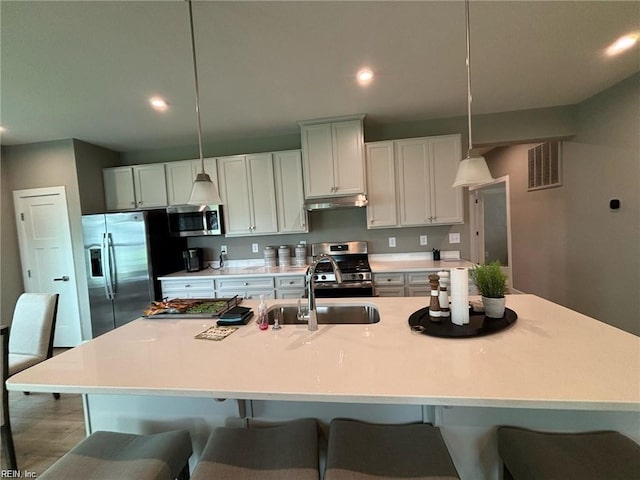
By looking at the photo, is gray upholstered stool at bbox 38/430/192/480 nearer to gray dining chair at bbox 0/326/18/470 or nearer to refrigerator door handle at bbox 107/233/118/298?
gray dining chair at bbox 0/326/18/470

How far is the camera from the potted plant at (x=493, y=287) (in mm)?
1449

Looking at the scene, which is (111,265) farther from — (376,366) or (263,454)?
(376,366)

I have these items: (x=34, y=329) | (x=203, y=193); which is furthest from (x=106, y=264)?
(x=203, y=193)

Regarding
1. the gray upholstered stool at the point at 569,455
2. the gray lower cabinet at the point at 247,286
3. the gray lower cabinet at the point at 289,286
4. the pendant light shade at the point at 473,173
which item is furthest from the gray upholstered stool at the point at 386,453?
the gray lower cabinet at the point at 247,286

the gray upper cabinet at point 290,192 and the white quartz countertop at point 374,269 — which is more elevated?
the gray upper cabinet at point 290,192

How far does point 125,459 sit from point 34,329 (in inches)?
80.2

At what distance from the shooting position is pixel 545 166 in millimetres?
3943

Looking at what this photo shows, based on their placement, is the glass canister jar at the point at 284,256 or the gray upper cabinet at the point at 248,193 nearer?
the gray upper cabinet at the point at 248,193

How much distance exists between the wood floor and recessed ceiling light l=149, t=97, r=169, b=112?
278 cm

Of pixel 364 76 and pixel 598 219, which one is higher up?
pixel 364 76

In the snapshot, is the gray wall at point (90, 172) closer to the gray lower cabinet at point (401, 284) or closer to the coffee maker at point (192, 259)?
the coffee maker at point (192, 259)

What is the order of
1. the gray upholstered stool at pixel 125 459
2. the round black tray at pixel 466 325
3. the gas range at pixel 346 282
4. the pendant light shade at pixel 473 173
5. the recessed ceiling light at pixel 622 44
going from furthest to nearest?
the gas range at pixel 346 282 → the recessed ceiling light at pixel 622 44 → the pendant light shade at pixel 473 173 → the round black tray at pixel 466 325 → the gray upholstered stool at pixel 125 459

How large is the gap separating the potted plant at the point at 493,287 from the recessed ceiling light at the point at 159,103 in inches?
117

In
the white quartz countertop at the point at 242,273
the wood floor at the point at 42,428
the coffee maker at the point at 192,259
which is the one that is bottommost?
the wood floor at the point at 42,428
